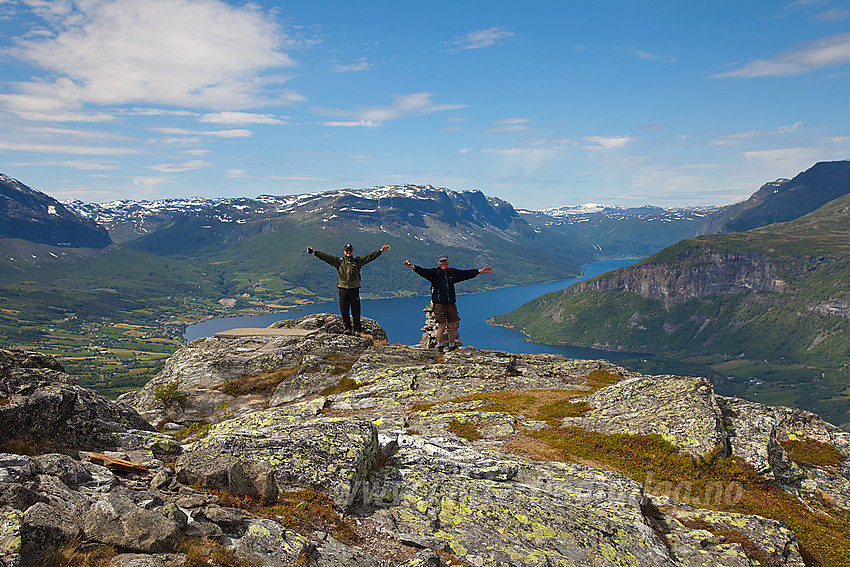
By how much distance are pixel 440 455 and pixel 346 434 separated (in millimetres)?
3454

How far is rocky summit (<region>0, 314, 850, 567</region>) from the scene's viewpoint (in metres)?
9.34

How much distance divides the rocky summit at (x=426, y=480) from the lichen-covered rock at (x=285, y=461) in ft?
0.17

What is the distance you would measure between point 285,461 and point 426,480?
13.5 feet

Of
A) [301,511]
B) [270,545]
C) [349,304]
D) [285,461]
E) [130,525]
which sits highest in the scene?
[349,304]

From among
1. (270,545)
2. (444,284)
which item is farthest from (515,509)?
(444,284)

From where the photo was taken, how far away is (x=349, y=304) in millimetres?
31828

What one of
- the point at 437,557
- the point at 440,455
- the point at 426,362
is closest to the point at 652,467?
the point at 440,455

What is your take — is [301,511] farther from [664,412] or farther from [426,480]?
[664,412]

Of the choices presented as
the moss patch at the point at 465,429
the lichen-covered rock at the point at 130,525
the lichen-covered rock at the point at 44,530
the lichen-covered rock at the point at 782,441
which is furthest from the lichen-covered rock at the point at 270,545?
the lichen-covered rock at the point at 782,441

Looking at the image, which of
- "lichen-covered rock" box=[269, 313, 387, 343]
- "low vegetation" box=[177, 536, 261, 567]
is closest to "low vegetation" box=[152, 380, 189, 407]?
"lichen-covered rock" box=[269, 313, 387, 343]

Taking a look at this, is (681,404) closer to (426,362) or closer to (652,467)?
(652,467)

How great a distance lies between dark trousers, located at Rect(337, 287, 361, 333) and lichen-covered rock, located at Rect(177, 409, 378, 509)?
16.0 m

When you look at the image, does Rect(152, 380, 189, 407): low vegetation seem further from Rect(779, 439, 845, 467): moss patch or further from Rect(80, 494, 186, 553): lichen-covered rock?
Rect(779, 439, 845, 467): moss patch

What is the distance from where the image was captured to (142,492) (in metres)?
10.2
